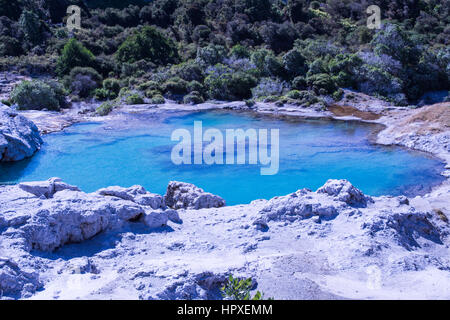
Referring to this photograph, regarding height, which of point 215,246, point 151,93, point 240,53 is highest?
point 240,53

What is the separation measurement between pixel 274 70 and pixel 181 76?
718cm

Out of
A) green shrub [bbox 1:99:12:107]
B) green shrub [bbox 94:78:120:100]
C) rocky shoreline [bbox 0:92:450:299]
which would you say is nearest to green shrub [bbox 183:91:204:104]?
green shrub [bbox 94:78:120:100]

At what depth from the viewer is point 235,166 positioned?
15828 mm

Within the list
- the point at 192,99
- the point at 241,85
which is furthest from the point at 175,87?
the point at 241,85

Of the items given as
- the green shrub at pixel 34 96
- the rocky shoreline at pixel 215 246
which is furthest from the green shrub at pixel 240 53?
the rocky shoreline at pixel 215 246

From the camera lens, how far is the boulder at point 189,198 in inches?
406

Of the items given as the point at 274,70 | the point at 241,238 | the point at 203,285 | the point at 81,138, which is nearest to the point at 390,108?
the point at 274,70

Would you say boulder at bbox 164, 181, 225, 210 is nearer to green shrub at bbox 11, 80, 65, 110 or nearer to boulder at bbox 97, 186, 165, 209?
boulder at bbox 97, 186, 165, 209

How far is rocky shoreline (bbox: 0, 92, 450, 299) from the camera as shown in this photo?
565cm

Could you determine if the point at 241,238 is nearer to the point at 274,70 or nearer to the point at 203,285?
the point at 203,285

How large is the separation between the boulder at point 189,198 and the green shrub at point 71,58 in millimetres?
27387

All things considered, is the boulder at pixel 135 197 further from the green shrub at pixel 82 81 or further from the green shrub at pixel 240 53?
the green shrub at pixel 240 53

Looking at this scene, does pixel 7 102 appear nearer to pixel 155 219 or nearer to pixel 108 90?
pixel 108 90

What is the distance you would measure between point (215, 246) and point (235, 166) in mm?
8576
